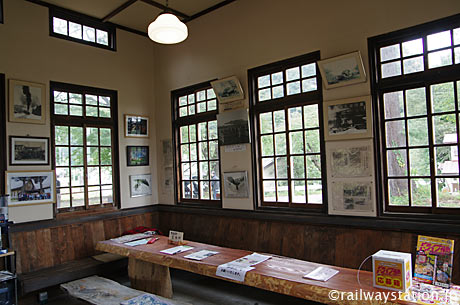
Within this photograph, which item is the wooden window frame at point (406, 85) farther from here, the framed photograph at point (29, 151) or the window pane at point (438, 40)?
the framed photograph at point (29, 151)

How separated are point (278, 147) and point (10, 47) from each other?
3987 millimetres

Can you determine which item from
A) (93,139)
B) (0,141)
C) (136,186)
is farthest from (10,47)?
(136,186)

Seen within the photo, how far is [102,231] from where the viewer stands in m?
5.24

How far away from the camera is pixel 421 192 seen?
11.1 feet

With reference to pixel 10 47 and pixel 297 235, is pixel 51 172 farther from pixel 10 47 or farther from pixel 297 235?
pixel 297 235

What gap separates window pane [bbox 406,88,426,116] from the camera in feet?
11.1

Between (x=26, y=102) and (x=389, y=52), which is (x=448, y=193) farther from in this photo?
(x=26, y=102)

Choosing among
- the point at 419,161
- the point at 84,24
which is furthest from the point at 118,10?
the point at 419,161

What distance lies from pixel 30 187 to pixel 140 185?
5.87ft

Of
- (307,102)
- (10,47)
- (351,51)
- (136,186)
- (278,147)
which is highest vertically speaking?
(10,47)

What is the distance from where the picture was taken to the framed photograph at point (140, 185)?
18.8 ft

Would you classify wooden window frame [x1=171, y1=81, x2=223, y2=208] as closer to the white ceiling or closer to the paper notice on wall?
the white ceiling

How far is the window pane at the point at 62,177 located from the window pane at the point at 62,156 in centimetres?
8

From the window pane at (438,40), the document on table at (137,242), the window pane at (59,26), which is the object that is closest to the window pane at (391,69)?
the window pane at (438,40)
